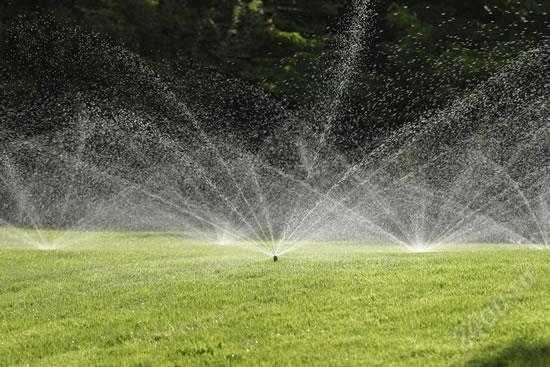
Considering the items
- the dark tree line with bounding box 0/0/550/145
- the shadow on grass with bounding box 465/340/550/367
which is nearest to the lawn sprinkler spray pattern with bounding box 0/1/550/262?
the dark tree line with bounding box 0/0/550/145

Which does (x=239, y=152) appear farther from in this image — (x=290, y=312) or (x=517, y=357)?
(x=517, y=357)

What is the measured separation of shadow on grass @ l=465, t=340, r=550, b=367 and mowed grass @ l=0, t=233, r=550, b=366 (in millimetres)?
17

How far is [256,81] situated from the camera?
26094 mm

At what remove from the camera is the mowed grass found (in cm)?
662

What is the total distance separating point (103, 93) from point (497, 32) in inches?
590

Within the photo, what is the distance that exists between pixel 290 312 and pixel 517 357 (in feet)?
9.24

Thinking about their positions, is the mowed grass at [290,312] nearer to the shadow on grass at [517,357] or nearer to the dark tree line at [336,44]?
the shadow on grass at [517,357]

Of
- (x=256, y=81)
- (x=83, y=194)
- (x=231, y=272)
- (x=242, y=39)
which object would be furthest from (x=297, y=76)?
(x=231, y=272)

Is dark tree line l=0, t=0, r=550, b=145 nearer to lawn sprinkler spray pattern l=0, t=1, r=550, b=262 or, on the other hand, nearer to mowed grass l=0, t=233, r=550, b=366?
lawn sprinkler spray pattern l=0, t=1, r=550, b=262

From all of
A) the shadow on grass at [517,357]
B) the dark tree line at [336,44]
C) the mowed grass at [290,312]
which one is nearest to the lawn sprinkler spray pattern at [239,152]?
the dark tree line at [336,44]

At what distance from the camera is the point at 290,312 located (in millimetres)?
8070

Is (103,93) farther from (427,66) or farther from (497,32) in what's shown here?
(497,32)

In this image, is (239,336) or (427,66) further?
(427,66)

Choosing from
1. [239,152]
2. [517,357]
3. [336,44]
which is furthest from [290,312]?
[336,44]
